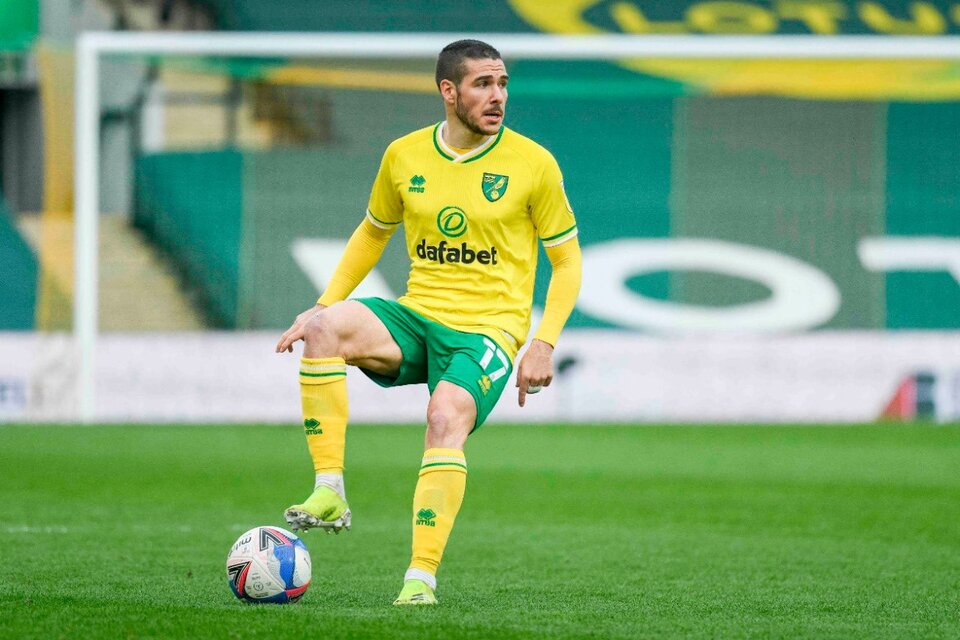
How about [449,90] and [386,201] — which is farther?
[386,201]

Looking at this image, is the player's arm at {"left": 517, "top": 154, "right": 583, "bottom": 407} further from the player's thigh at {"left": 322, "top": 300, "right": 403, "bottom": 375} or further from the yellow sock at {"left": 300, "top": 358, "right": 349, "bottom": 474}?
the yellow sock at {"left": 300, "top": 358, "right": 349, "bottom": 474}

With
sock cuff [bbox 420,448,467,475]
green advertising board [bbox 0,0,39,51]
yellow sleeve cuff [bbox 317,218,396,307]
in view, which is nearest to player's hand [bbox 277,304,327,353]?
yellow sleeve cuff [bbox 317,218,396,307]

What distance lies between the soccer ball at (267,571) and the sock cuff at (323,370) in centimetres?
57

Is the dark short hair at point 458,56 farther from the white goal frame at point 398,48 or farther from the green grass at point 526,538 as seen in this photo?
the white goal frame at point 398,48

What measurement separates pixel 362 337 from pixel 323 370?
0.19 meters

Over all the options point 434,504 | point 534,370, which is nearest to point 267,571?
point 434,504

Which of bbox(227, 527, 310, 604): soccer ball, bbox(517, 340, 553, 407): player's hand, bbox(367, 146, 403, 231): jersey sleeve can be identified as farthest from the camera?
bbox(367, 146, 403, 231): jersey sleeve

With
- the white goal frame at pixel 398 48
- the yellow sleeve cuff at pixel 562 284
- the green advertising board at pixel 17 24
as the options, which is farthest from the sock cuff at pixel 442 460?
the green advertising board at pixel 17 24

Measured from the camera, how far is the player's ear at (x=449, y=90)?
5.49 metres

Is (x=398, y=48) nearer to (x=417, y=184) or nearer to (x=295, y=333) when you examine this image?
(x=417, y=184)

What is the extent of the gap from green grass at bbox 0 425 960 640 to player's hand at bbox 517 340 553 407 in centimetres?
75

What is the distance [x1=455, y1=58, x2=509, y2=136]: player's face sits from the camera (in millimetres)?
5422

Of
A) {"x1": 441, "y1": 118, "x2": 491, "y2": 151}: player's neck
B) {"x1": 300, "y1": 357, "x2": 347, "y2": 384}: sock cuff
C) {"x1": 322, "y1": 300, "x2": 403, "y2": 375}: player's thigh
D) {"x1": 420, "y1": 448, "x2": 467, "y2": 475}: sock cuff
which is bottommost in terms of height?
{"x1": 420, "y1": 448, "x2": 467, "y2": 475}: sock cuff

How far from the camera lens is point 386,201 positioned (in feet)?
18.9
